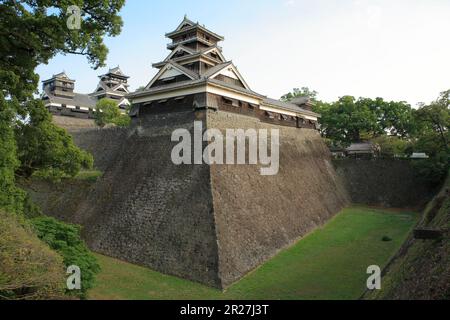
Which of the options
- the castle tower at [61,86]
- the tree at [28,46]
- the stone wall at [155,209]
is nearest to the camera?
the tree at [28,46]

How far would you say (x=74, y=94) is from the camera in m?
37.6

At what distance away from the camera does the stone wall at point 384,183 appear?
23828 millimetres

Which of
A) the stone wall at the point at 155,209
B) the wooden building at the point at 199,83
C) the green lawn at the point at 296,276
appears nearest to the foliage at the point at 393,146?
the wooden building at the point at 199,83

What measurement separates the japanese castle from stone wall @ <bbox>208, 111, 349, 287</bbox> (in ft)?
70.2

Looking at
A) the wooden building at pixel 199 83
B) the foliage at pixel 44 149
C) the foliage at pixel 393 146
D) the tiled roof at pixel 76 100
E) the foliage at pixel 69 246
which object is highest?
the tiled roof at pixel 76 100

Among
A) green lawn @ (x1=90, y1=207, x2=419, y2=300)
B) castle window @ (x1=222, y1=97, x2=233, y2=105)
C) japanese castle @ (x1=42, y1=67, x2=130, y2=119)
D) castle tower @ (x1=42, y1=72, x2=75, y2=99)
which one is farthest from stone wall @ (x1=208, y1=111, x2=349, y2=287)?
castle tower @ (x1=42, y1=72, x2=75, y2=99)

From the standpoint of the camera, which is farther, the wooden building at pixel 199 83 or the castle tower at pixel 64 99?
the castle tower at pixel 64 99

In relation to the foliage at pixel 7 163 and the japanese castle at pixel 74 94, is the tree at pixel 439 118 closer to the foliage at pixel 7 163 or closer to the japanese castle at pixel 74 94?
the foliage at pixel 7 163

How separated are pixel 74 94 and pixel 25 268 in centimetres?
3492

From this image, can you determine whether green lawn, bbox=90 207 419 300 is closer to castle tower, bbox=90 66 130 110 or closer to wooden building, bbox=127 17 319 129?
wooden building, bbox=127 17 319 129

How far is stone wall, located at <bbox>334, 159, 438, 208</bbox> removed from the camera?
2383 cm

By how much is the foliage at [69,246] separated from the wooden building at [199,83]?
8437mm

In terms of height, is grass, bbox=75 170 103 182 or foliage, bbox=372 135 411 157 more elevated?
foliage, bbox=372 135 411 157

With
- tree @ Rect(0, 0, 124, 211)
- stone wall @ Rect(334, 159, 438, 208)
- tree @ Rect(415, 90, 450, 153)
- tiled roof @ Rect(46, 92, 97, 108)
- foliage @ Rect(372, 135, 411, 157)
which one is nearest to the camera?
tree @ Rect(0, 0, 124, 211)
